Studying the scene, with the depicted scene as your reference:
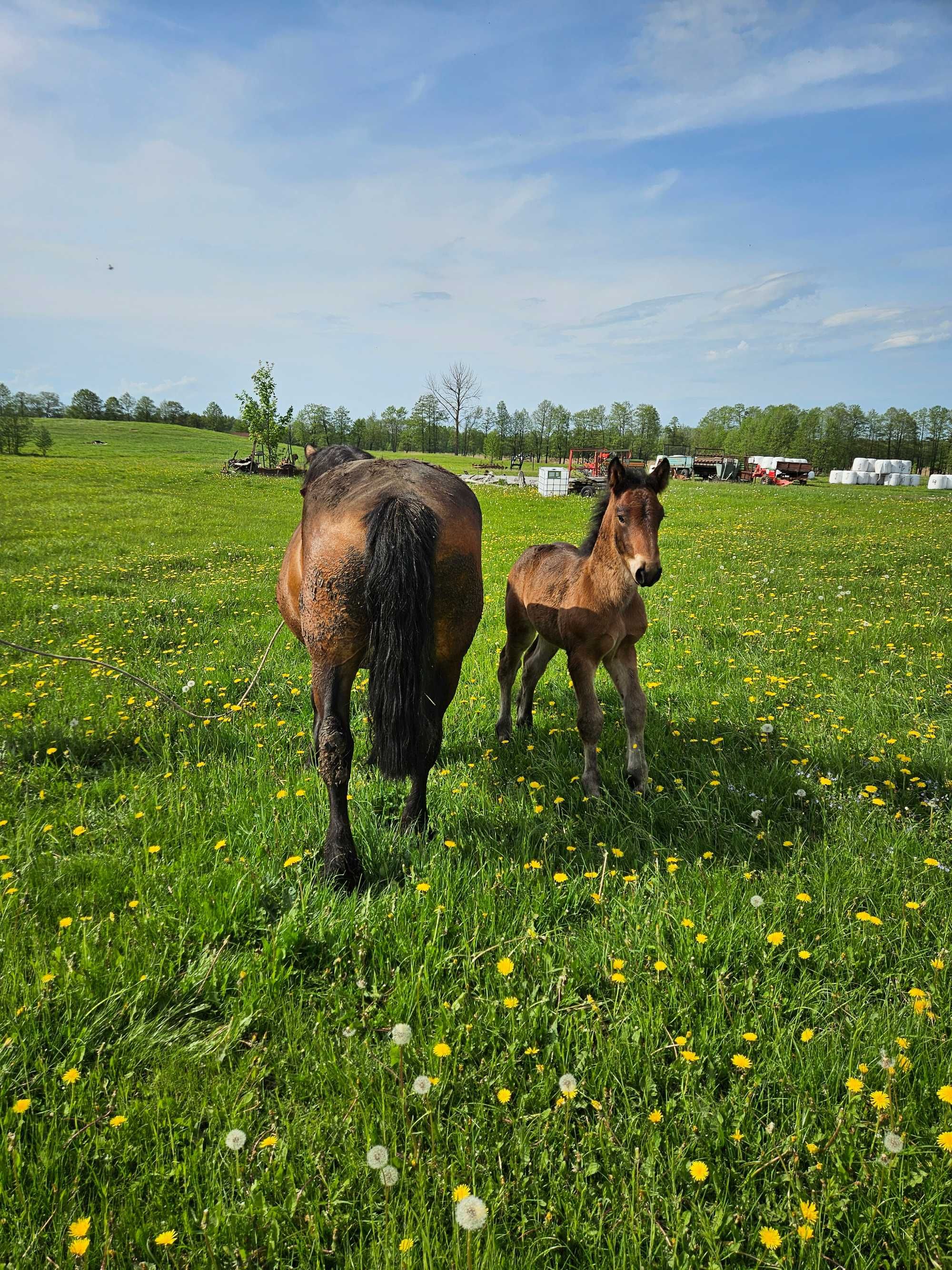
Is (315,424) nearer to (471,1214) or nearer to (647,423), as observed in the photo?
(647,423)

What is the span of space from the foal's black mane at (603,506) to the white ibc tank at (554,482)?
111ft

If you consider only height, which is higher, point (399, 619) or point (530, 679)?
point (399, 619)

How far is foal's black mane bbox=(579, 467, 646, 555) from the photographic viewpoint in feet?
13.9

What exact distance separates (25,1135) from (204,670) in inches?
201

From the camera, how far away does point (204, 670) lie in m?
6.77

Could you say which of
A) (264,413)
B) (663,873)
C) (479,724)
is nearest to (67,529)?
(479,724)

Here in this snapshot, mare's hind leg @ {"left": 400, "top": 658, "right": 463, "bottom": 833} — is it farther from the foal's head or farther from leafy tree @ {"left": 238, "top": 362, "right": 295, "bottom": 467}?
leafy tree @ {"left": 238, "top": 362, "right": 295, "bottom": 467}

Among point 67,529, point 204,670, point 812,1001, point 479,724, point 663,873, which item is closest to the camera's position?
point 812,1001

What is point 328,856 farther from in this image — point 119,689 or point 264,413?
point 264,413

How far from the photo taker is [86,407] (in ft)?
409

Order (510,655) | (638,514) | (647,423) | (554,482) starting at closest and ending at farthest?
(638,514) → (510,655) → (554,482) → (647,423)

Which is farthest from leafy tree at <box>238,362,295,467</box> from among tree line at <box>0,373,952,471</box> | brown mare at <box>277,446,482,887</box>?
brown mare at <box>277,446,482,887</box>

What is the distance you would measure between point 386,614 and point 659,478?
214 cm

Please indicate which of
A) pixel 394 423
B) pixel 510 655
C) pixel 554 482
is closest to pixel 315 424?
pixel 394 423
